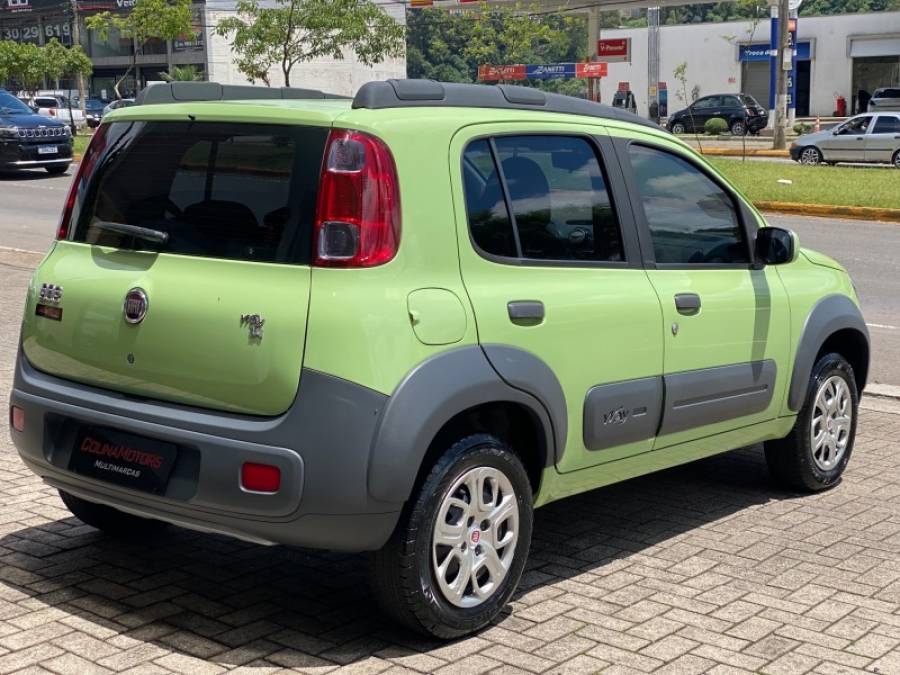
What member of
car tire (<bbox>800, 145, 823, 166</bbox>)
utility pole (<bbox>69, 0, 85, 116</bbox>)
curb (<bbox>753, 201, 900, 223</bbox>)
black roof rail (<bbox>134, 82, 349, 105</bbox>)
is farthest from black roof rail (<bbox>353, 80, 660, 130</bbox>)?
utility pole (<bbox>69, 0, 85, 116</bbox>)

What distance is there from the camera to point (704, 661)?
13.8 ft

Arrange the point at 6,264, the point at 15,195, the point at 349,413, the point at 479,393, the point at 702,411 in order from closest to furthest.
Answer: the point at 349,413
the point at 479,393
the point at 702,411
the point at 6,264
the point at 15,195

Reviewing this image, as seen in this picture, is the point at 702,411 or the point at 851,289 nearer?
the point at 702,411

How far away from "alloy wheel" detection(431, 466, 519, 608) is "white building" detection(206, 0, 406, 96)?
68.4 meters

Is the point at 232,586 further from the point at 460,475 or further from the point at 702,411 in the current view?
the point at 702,411

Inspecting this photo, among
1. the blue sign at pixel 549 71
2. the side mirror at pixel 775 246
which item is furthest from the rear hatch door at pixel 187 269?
the blue sign at pixel 549 71

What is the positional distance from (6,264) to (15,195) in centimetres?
1013

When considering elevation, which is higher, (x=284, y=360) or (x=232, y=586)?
(x=284, y=360)

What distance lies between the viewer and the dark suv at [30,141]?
2642cm

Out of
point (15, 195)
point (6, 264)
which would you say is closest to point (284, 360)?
point (6, 264)

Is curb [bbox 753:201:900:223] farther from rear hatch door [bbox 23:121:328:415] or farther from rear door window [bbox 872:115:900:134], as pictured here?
rear hatch door [bbox 23:121:328:415]

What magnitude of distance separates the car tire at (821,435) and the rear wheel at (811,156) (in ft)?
89.3

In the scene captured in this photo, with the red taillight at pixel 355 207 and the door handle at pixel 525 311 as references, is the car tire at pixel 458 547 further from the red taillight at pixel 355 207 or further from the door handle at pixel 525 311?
the red taillight at pixel 355 207

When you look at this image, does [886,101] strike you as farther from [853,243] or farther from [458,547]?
[458,547]
